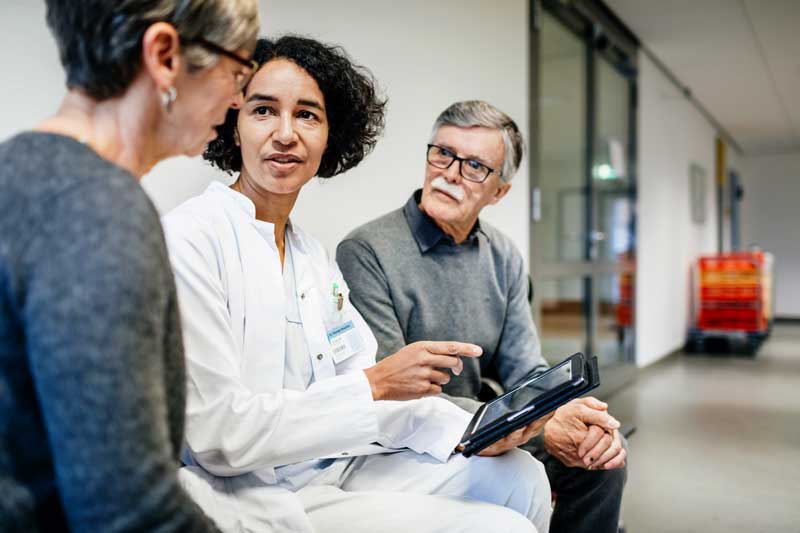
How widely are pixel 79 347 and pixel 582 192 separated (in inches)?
183

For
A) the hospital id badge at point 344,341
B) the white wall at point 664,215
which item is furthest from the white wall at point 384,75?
the white wall at point 664,215

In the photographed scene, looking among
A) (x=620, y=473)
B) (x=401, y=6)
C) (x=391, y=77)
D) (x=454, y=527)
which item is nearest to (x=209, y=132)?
(x=454, y=527)

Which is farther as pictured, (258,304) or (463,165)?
(463,165)

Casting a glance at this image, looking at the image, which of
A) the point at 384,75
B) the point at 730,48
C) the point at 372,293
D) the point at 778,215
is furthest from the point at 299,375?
the point at 778,215

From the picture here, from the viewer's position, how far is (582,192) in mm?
4859

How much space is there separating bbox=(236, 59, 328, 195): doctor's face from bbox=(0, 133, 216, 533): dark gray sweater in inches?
27.8

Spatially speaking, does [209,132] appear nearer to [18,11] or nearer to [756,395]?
[18,11]

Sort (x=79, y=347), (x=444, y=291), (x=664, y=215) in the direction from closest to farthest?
(x=79, y=347) → (x=444, y=291) → (x=664, y=215)

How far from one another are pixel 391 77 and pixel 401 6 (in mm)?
290

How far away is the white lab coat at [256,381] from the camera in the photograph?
1.03 metres

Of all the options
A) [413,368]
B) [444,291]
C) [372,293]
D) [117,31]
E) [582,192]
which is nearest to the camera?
[117,31]

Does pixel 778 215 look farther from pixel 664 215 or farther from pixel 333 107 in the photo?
pixel 333 107

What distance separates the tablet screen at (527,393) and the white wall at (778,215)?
1198cm

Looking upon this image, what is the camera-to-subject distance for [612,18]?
197 inches
